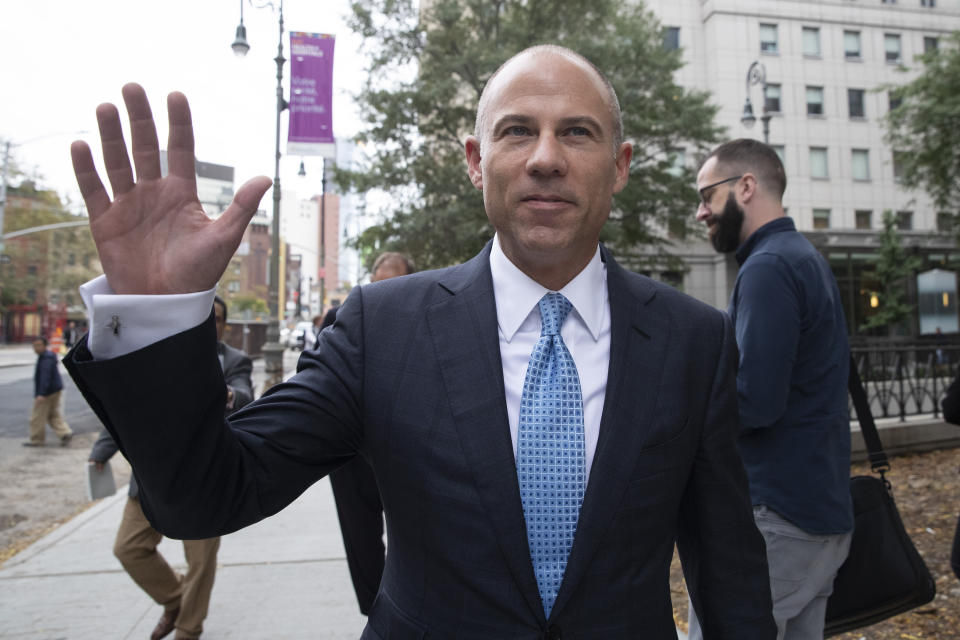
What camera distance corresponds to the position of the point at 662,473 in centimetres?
157

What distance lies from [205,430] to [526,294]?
0.85 metres

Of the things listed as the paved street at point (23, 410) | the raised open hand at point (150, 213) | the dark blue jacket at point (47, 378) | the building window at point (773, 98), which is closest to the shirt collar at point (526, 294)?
the raised open hand at point (150, 213)

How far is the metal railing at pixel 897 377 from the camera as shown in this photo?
31.5 ft

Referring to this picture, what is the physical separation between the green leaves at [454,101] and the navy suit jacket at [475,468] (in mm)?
14112

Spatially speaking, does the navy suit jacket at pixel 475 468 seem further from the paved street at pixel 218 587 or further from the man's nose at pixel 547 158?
the paved street at pixel 218 587

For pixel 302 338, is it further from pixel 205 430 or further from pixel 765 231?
pixel 205 430

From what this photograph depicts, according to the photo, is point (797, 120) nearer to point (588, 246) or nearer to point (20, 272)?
point (588, 246)

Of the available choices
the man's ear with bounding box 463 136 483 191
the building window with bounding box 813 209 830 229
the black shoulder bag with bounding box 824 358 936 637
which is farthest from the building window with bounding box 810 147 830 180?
the man's ear with bounding box 463 136 483 191

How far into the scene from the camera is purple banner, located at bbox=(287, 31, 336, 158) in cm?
1334

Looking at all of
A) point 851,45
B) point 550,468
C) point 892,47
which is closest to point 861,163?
point 851,45

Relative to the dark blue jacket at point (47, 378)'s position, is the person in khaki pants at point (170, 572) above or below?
below

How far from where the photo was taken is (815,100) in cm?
3534

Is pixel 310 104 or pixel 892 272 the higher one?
pixel 310 104

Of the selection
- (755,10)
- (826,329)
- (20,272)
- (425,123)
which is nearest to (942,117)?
(425,123)
